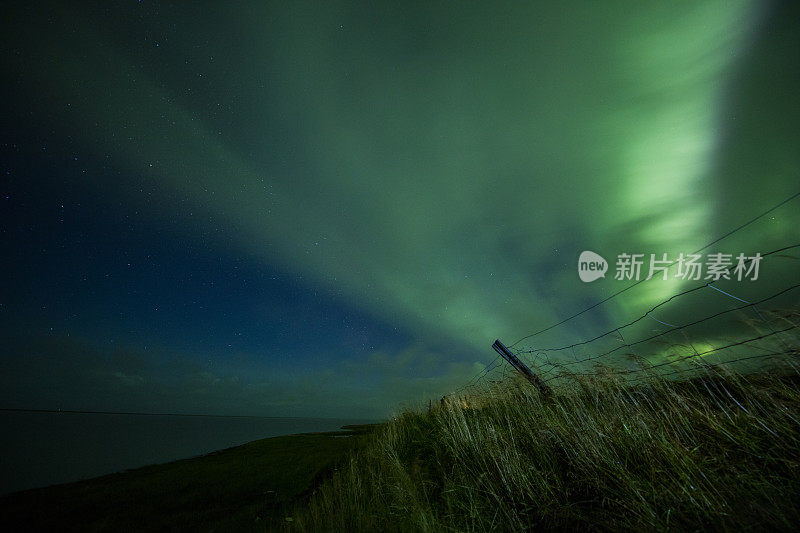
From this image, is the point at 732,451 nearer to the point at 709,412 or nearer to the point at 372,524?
the point at 709,412

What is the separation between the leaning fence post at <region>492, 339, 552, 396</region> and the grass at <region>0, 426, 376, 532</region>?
255 inches

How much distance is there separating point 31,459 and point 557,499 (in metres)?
53.0

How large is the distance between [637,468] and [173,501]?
15.5 m

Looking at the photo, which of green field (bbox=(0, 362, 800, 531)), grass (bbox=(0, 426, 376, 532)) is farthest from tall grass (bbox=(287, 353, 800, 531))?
grass (bbox=(0, 426, 376, 532))

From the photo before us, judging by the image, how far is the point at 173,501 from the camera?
35.1 feet

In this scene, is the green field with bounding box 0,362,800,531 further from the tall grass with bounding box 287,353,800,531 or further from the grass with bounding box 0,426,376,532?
the grass with bounding box 0,426,376,532

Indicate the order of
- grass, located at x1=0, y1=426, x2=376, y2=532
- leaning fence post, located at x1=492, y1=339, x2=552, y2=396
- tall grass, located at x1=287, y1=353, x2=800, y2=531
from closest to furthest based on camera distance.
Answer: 1. tall grass, located at x1=287, y1=353, x2=800, y2=531
2. leaning fence post, located at x1=492, y1=339, x2=552, y2=396
3. grass, located at x1=0, y1=426, x2=376, y2=532

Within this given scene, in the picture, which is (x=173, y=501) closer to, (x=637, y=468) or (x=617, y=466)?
(x=617, y=466)

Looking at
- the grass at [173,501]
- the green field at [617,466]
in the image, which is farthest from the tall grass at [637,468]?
the grass at [173,501]

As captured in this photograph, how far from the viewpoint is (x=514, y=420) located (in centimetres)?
517

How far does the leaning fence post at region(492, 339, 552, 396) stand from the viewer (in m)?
5.80

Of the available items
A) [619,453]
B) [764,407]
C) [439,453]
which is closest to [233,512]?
[439,453]

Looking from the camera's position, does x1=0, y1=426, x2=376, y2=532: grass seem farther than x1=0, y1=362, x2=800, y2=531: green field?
Yes

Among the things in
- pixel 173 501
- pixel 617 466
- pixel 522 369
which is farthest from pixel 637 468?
pixel 173 501
